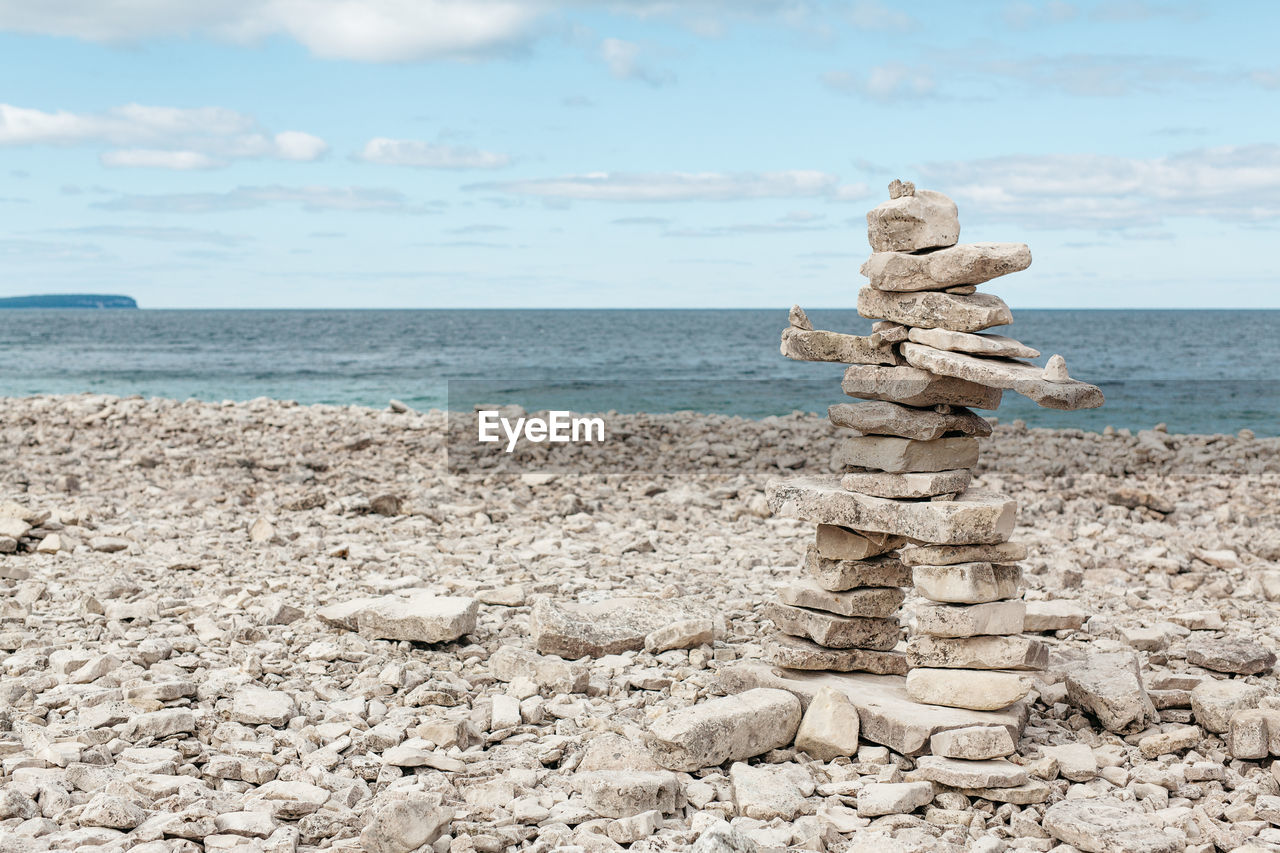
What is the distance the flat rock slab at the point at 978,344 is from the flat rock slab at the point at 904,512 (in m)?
0.73

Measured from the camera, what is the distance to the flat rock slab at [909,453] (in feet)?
17.3

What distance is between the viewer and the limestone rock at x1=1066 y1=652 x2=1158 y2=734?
17.3 feet

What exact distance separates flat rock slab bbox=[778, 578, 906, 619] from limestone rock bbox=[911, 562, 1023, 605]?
48 cm

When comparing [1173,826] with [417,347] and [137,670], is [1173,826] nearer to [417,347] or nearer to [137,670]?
[137,670]

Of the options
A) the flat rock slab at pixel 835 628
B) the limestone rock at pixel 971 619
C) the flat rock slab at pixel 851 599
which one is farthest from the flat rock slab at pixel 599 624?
the limestone rock at pixel 971 619

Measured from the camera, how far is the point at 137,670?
19.0 ft

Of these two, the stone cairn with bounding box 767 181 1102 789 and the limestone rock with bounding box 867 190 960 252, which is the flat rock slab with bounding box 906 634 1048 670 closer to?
the stone cairn with bounding box 767 181 1102 789

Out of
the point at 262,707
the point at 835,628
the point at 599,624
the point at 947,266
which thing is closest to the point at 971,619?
the point at 835,628

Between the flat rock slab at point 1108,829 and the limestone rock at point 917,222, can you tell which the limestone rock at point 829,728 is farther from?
the limestone rock at point 917,222

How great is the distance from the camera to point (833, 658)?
18.6 ft

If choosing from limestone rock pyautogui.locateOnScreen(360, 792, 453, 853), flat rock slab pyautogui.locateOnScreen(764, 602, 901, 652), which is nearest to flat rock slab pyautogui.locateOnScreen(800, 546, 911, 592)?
flat rock slab pyautogui.locateOnScreen(764, 602, 901, 652)

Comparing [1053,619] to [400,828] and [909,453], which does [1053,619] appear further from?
[400,828]

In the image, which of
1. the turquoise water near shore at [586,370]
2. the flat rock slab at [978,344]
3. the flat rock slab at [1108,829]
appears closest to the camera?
the flat rock slab at [1108,829]

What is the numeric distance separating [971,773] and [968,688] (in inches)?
23.7
